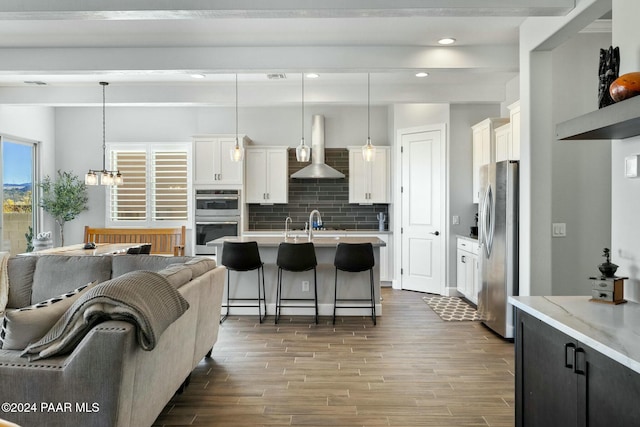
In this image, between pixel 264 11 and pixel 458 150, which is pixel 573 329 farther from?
pixel 458 150

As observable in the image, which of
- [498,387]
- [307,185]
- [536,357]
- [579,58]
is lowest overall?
[498,387]

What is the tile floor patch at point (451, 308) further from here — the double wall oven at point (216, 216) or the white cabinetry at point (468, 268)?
the double wall oven at point (216, 216)

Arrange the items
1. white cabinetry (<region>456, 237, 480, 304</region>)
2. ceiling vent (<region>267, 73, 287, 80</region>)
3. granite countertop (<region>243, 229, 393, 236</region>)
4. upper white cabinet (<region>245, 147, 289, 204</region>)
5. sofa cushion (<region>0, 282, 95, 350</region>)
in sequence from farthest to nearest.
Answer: upper white cabinet (<region>245, 147, 289, 204</region>), granite countertop (<region>243, 229, 393, 236</region>), white cabinetry (<region>456, 237, 480, 304</region>), ceiling vent (<region>267, 73, 287, 80</region>), sofa cushion (<region>0, 282, 95, 350</region>)

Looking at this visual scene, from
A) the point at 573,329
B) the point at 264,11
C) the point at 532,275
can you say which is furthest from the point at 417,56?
the point at 573,329

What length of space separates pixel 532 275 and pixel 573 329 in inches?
89.9

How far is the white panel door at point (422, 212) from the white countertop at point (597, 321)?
173 inches

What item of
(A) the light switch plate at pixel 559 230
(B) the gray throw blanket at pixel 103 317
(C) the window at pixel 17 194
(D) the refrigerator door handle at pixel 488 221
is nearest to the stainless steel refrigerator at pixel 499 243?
(D) the refrigerator door handle at pixel 488 221

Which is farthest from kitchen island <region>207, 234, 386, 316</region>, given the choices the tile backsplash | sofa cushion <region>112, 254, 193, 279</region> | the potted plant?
the potted plant

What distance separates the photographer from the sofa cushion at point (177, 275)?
2838 millimetres

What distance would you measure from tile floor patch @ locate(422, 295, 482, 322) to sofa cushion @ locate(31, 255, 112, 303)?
144 inches

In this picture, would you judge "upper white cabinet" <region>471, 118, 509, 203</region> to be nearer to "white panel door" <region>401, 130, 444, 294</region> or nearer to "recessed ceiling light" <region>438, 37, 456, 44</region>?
"white panel door" <region>401, 130, 444, 294</region>

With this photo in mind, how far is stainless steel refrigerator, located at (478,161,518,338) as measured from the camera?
432 centimetres

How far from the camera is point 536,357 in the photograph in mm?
2090

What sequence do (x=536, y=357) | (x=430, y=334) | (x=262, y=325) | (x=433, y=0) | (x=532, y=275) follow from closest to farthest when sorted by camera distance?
(x=536, y=357) → (x=433, y=0) → (x=532, y=275) → (x=430, y=334) → (x=262, y=325)
